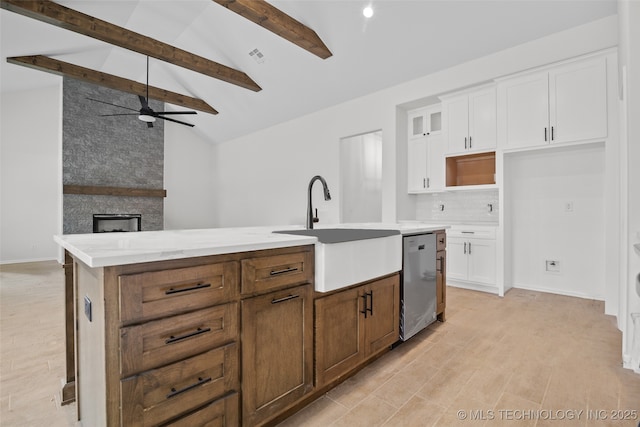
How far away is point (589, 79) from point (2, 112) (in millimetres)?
9972

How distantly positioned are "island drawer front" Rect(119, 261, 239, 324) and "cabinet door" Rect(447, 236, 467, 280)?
3682mm

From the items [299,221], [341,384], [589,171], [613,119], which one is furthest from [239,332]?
[299,221]

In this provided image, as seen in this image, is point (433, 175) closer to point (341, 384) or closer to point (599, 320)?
point (599, 320)

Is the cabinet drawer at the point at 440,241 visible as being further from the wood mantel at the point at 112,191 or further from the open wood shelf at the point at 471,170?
the wood mantel at the point at 112,191

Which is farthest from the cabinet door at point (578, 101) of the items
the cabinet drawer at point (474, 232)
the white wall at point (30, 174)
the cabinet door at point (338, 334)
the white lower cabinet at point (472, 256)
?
the white wall at point (30, 174)

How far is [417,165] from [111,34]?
193 inches

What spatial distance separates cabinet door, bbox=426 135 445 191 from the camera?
4613 mm

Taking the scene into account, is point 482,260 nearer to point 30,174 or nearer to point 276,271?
point 276,271

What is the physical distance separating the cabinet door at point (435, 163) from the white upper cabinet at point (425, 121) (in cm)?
14

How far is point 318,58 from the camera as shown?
15.3 ft

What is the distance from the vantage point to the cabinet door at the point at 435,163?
15.1 ft

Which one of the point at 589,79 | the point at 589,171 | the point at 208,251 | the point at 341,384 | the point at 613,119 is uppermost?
the point at 589,79

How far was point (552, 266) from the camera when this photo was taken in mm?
3799

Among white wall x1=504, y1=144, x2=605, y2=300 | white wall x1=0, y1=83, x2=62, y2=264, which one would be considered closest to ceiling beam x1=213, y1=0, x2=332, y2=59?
white wall x1=504, y1=144, x2=605, y2=300
